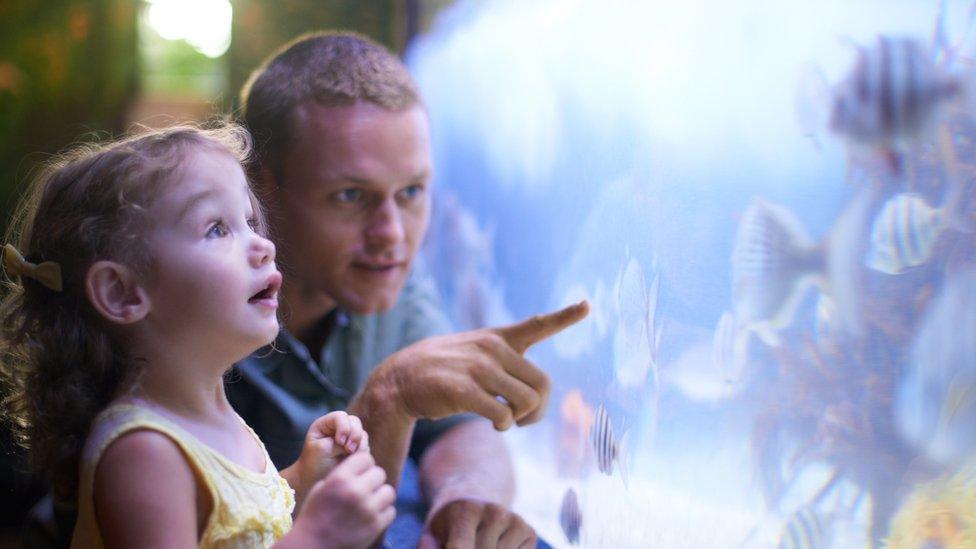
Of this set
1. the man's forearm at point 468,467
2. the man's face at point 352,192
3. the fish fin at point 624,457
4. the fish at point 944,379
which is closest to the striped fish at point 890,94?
the fish at point 944,379

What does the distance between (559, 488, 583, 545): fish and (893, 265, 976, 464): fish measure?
43 centimetres

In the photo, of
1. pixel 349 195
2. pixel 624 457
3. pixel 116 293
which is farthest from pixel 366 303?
pixel 116 293

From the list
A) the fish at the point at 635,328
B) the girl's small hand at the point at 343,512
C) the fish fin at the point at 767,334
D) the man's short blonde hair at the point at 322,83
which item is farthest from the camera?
the man's short blonde hair at the point at 322,83

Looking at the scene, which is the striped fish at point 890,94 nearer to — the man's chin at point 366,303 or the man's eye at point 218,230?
the man's eye at point 218,230

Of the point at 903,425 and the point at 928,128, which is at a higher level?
the point at 928,128

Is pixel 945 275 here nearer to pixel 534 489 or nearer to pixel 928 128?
pixel 928 128

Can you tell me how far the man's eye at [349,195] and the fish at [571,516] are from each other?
15.4 inches

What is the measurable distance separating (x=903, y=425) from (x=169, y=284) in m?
0.51

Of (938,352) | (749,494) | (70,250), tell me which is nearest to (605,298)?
(749,494)

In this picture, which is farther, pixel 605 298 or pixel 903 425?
pixel 605 298

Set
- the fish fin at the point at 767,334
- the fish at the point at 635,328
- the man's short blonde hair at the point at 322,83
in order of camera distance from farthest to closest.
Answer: the man's short blonde hair at the point at 322,83
the fish at the point at 635,328
the fish fin at the point at 767,334

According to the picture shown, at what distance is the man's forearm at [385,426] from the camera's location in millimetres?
895

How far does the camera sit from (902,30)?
669 millimetres

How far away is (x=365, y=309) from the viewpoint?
3.57 ft
